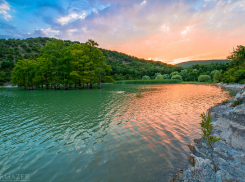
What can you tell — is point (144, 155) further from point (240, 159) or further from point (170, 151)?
point (240, 159)

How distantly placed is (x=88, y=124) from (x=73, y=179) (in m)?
6.12

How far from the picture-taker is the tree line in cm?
4641

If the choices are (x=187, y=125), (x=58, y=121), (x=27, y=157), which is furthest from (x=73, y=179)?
(x=187, y=125)

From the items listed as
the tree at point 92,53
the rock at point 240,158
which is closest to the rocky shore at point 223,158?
the rock at point 240,158

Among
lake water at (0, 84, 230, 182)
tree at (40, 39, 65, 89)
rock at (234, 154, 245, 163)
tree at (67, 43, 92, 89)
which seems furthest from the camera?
tree at (67, 43, 92, 89)

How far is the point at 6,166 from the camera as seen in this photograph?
541 cm

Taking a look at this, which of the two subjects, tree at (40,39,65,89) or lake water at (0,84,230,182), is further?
tree at (40,39,65,89)

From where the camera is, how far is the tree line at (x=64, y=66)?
46406 millimetres

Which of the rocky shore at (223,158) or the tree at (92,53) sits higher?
the tree at (92,53)

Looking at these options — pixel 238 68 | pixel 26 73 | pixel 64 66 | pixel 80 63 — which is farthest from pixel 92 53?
pixel 238 68

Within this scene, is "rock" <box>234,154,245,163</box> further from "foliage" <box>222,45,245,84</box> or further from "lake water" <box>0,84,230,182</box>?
"foliage" <box>222,45,245,84</box>

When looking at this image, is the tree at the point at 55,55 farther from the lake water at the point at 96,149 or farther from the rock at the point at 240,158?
the rock at the point at 240,158

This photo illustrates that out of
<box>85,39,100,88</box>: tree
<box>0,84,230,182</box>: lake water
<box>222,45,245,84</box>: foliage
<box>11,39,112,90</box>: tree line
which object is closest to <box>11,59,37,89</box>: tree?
<box>11,39,112,90</box>: tree line

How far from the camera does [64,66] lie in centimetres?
4653
